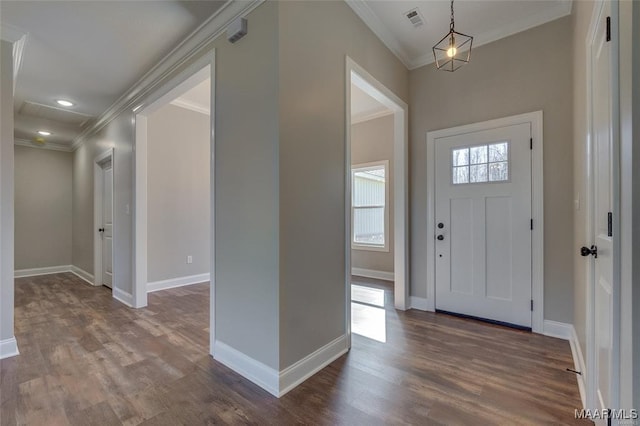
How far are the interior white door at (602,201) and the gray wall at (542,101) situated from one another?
1.27m

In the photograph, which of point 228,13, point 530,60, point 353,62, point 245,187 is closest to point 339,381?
point 245,187

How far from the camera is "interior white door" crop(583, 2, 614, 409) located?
125cm

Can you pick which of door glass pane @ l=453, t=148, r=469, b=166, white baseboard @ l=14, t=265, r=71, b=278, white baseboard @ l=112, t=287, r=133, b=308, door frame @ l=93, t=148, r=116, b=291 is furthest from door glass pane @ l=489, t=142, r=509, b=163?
white baseboard @ l=14, t=265, r=71, b=278

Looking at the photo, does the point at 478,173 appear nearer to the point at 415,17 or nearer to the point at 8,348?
the point at 415,17

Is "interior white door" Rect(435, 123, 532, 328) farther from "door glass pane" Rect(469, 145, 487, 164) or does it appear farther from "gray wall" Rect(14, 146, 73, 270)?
"gray wall" Rect(14, 146, 73, 270)

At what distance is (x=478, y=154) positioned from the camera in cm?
318

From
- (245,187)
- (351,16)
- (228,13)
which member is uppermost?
(351,16)

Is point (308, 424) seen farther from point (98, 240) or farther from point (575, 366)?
point (98, 240)

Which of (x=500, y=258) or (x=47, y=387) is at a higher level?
(x=500, y=258)

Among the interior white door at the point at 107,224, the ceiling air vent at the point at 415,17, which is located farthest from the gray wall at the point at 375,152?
the interior white door at the point at 107,224

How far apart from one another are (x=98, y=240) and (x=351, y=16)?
544 cm

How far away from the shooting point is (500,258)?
3.03 meters

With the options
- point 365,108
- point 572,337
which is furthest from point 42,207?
point 572,337

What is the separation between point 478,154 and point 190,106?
4509mm
